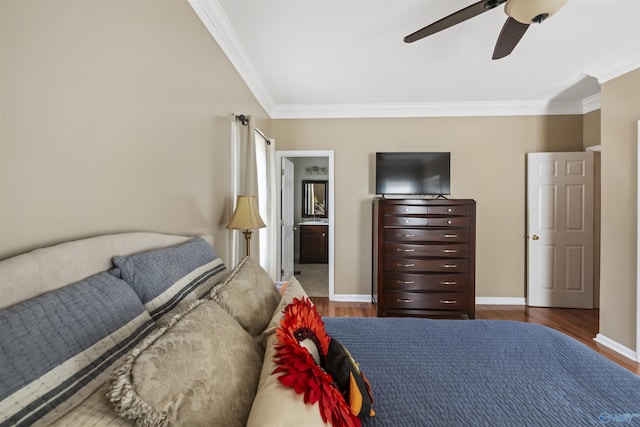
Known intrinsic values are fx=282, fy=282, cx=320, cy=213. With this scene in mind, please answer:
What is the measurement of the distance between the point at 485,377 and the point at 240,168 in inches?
87.0

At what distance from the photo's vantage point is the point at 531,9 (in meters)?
1.43

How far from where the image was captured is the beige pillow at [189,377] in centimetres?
53

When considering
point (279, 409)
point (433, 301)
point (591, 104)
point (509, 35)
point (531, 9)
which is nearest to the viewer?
point (279, 409)

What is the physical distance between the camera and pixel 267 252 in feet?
10.8

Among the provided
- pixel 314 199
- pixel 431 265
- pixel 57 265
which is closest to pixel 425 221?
pixel 431 265

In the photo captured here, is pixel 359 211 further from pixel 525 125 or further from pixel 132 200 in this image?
pixel 132 200

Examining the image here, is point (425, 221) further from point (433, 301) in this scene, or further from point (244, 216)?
point (244, 216)

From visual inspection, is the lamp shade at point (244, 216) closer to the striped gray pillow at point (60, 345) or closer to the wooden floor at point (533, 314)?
the striped gray pillow at point (60, 345)

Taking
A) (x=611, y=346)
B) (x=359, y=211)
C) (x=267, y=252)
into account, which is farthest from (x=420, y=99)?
(x=611, y=346)

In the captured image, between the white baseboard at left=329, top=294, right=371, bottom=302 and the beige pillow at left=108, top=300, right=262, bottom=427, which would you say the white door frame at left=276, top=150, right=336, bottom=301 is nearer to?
the white baseboard at left=329, top=294, right=371, bottom=302

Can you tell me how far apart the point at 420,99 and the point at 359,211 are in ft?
5.26

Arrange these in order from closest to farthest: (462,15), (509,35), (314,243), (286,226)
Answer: (462,15) → (509,35) → (286,226) → (314,243)

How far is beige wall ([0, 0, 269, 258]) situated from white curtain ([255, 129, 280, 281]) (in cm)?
127

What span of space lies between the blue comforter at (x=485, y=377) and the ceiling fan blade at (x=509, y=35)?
1.72 m
